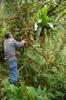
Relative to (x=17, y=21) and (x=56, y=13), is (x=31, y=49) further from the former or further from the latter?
(x=56, y=13)

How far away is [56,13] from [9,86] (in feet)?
11.5

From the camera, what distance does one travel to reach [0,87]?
923 cm

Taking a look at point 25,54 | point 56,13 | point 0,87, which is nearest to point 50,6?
point 56,13

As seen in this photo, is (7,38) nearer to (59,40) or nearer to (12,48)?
(12,48)

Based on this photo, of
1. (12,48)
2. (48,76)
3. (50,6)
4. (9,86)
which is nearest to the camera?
(9,86)

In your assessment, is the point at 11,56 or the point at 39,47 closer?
the point at 11,56

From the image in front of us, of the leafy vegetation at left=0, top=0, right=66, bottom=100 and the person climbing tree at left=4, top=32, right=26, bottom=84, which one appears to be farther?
the leafy vegetation at left=0, top=0, right=66, bottom=100

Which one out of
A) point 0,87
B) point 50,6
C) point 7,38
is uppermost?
point 50,6

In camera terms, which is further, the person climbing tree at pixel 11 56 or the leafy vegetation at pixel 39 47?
the leafy vegetation at pixel 39 47

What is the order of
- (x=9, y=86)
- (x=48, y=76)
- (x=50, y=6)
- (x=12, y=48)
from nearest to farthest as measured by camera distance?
1. (x=9, y=86)
2. (x=12, y=48)
3. (x=48, y=76)
4. (x=50, y=6)

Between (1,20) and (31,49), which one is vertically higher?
(1,20)

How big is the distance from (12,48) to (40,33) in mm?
1120

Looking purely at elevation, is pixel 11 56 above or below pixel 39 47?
below

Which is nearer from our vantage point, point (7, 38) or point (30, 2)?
point (7, 38)
